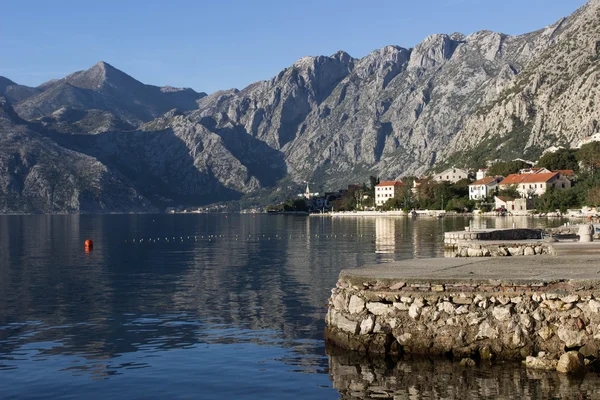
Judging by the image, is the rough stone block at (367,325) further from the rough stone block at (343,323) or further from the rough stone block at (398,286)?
the rough stone block at (398,286)

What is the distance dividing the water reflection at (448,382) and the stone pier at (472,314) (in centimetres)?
64

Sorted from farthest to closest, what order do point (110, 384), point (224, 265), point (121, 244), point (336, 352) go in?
point (121, 244) < point (224, 265) < point (336, 352) < point (110, 384)

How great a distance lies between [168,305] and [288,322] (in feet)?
28.5

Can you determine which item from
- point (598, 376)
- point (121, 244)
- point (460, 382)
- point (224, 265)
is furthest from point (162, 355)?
point (121, 244)

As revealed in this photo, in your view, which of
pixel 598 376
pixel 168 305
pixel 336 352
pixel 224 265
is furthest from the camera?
pixel 224 265

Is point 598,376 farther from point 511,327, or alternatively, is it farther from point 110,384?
point 110,384

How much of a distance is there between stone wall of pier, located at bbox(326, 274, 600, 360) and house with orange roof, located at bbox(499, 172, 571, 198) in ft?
542

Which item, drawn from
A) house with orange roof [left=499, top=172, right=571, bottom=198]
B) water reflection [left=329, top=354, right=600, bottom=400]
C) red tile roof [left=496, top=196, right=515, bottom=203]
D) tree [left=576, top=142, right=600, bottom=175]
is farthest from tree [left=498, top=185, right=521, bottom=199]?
water reflection [left=329, top=354, right=600, bottom=400]

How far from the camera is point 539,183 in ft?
605

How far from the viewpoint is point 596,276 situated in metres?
23.0

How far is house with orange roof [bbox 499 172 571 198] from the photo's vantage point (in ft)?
597

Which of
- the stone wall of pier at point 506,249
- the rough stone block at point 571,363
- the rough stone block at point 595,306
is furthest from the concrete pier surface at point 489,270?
the stone wall of pier at point 506,249

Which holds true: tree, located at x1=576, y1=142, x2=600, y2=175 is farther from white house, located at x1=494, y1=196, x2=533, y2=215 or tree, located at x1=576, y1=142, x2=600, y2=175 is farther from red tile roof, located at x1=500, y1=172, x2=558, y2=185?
white house, located at x1=494, y1=196, x2=533, y2=215

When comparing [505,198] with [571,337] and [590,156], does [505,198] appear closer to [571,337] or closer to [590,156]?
[590,156]
